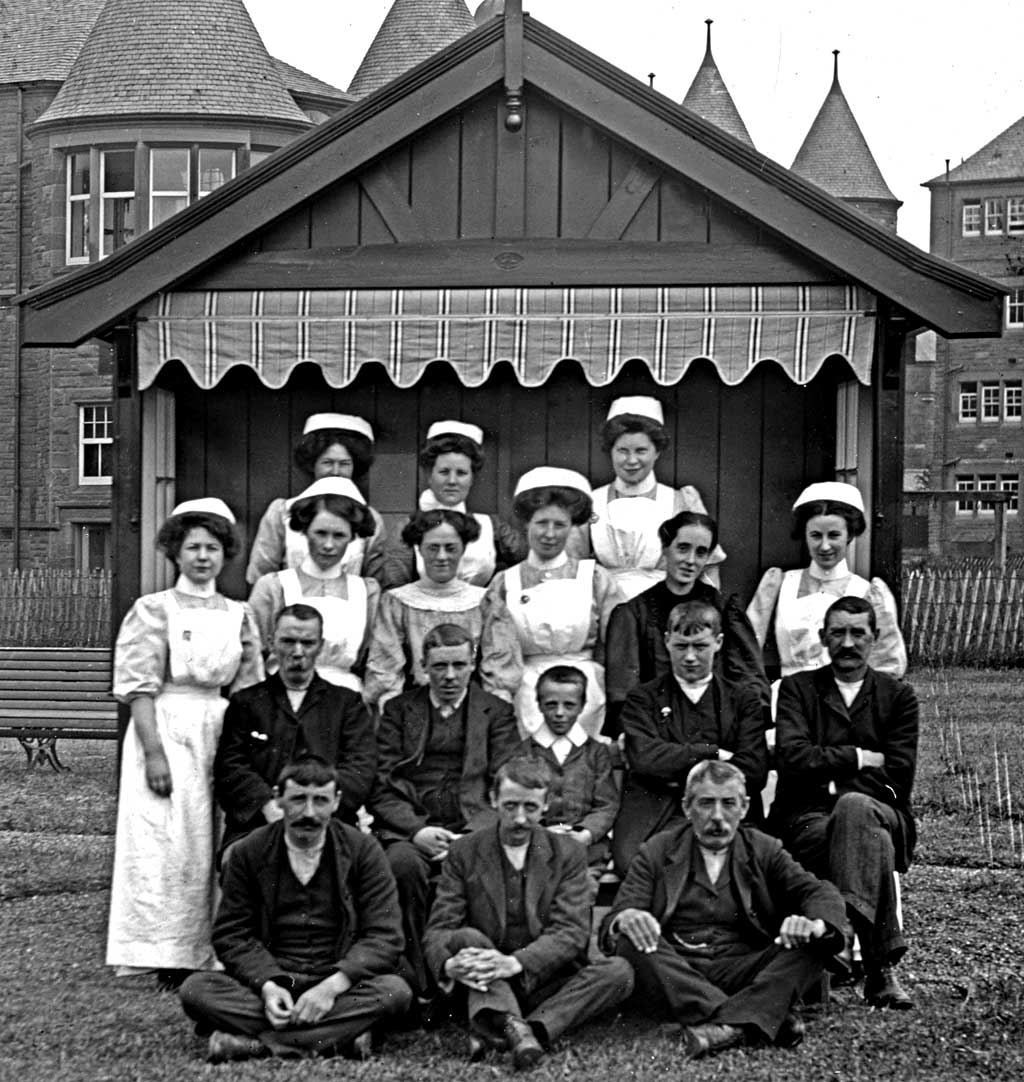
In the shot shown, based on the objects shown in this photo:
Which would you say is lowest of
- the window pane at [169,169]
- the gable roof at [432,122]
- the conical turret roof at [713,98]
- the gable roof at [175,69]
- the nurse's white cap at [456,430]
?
the nurse's white cap at [456,430]

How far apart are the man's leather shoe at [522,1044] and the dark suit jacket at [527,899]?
0.21 meters

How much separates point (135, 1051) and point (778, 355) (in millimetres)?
3939

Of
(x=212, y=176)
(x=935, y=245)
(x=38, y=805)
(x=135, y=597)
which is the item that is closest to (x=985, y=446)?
(x=935, y=245)

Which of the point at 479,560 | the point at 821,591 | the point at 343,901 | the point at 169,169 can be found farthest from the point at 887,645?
the point at 169,169

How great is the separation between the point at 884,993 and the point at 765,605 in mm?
1692

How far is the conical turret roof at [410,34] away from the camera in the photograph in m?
28.1

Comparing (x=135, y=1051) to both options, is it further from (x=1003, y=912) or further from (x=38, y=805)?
(x=38, y=805)

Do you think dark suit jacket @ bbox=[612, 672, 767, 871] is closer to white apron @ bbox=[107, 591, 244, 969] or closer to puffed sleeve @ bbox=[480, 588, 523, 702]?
puffed sleeve @ bbox=[480, 588, 523, 702]

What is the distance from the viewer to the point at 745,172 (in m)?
7.96

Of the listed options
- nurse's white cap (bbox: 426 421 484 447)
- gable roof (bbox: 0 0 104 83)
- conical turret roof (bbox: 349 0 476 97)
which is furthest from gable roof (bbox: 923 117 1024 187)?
nurse's white cap (bbox: 426 421 484 447)

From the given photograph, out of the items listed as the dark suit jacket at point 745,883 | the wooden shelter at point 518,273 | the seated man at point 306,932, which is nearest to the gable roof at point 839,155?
the wooden shelter at point 518,273

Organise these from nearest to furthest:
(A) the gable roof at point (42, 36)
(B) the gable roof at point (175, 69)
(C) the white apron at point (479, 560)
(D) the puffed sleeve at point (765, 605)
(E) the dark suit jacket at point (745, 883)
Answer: (E) the dark suit jacket at point (745, 883)
(D) the puffed sleeve at point (765, 605)
(C) the white apron at point (479, 560)
(B) the gable roof at point (175, 69)
(A) the gable roof at point (42, 36)

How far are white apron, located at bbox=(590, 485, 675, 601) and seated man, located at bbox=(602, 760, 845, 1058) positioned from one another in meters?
1.49

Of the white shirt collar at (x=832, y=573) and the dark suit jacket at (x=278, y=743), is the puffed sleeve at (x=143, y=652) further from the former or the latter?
the white shirt collar at (x=832, y=573)
